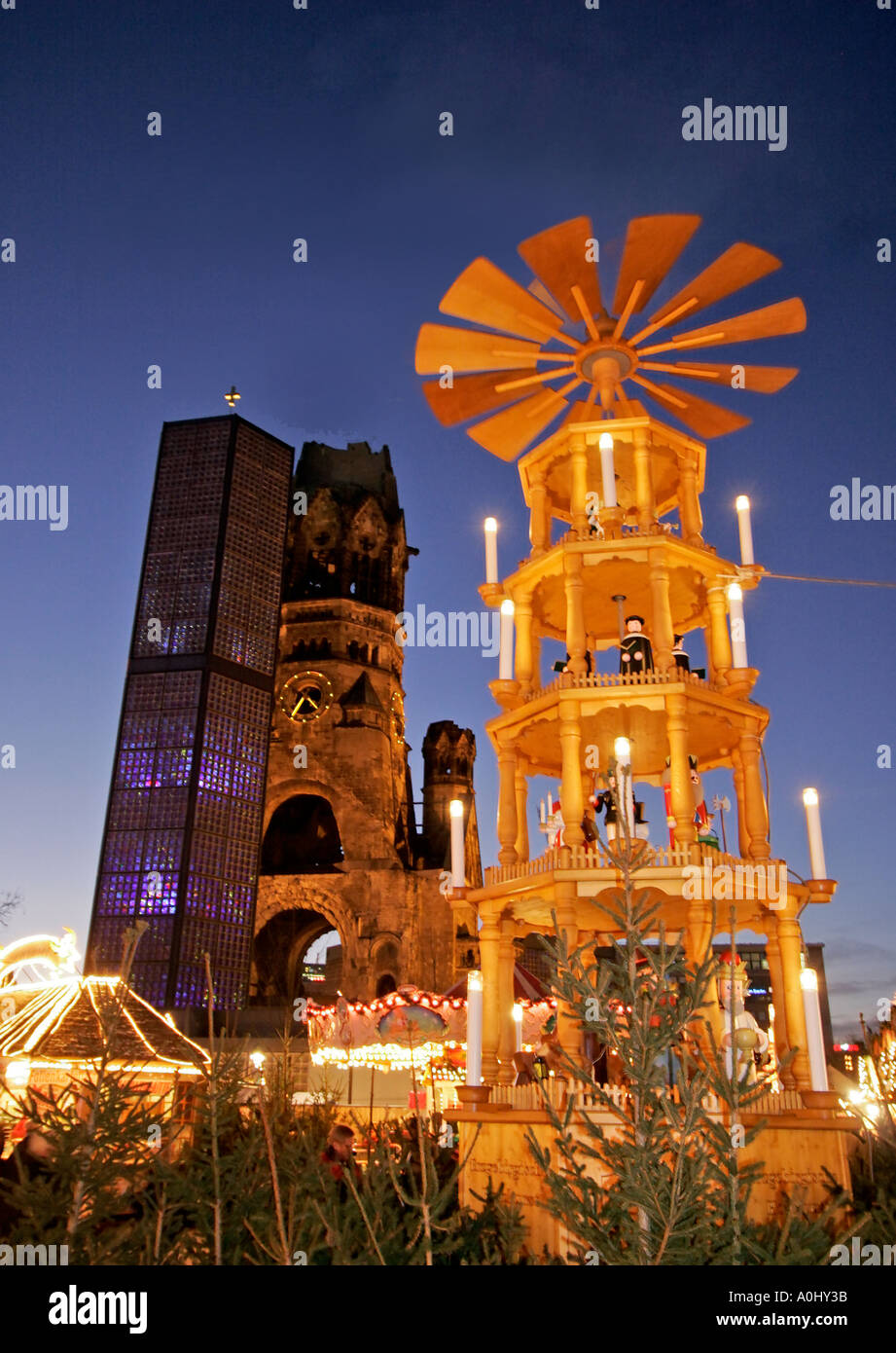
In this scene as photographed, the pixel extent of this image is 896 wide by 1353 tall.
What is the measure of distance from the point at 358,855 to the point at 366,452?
90.8 feet

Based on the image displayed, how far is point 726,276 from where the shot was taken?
39.4 feet

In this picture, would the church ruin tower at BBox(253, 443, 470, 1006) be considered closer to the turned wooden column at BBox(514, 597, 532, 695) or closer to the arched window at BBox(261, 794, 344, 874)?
the arched window at BBox(261, 794, 344, 874)

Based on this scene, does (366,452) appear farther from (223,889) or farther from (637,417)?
(637,417)

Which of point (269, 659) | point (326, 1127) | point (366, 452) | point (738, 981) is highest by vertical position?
point (366, 452)

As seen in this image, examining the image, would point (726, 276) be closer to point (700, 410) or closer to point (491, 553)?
point (700, 410)

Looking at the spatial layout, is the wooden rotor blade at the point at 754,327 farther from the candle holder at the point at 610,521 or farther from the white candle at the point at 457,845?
the white candle at the point at 457,845

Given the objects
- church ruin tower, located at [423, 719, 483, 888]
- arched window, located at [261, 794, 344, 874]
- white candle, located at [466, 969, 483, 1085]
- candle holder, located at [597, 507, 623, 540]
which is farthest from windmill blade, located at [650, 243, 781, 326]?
arched window, located at [261, 794, 344, 874]

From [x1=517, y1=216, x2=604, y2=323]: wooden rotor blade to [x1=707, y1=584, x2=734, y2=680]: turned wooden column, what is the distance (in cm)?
434

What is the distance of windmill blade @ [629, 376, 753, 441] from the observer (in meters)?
13.5

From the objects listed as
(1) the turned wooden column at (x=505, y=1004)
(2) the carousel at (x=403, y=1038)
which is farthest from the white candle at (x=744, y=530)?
(2) the carousel at (x=403, y=1038)

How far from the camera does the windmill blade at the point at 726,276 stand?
1177 centimetres

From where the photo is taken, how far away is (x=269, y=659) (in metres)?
40.1

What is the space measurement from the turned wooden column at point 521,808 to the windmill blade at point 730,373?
19.6 feet
